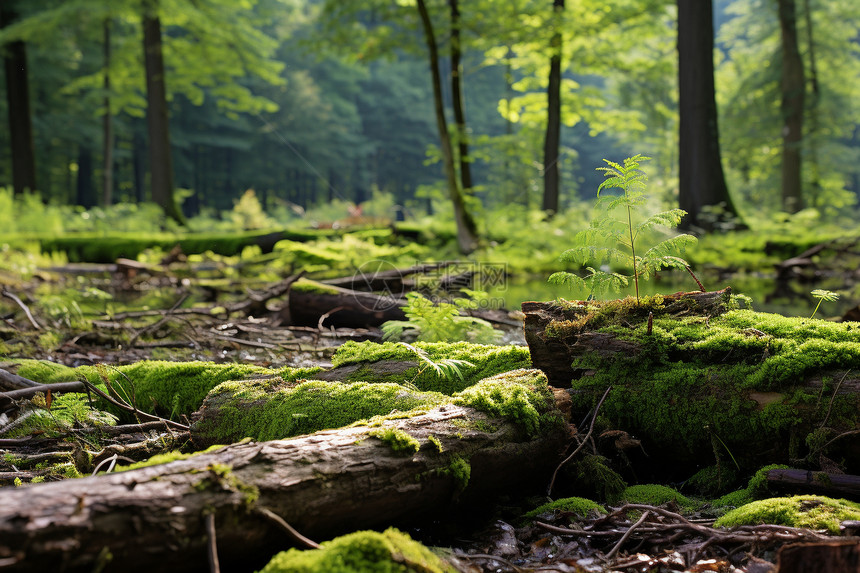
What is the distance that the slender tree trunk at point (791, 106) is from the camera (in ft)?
61.2

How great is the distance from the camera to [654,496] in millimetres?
2375

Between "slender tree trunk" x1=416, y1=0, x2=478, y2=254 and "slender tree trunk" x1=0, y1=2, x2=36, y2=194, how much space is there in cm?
1602

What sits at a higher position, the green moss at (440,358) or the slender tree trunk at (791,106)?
the slender tree trunk at (791,106)

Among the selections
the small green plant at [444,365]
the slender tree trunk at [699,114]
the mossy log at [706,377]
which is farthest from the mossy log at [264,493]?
the slender tree trunk at [699,114]

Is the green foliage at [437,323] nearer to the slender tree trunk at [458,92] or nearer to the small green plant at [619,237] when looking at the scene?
the small green plant at [619,237]

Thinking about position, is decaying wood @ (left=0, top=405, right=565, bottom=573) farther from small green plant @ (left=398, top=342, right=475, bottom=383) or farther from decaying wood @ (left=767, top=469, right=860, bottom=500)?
decaying wood @ (left=767, top=469, right=860, bottom=500)

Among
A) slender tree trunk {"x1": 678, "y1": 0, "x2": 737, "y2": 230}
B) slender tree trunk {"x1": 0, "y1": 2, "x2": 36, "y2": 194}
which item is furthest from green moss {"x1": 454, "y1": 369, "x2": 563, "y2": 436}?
slender tree trunk {"x1": 0, "y1": 2, "x2": 36, "y2": 194}

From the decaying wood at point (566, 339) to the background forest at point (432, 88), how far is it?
1553 mm

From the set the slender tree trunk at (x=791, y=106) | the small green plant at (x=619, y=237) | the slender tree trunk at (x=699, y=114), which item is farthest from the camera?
the slender tree trunk at (x=791, y=106)

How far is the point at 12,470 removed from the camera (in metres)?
2.49

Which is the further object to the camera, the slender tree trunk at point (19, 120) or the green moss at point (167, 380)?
the slender tree trunk at point (19, 120)

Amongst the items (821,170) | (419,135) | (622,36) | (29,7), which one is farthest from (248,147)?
(821,170)

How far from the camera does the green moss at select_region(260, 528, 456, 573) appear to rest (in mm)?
1549

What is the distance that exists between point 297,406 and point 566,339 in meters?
1.38
